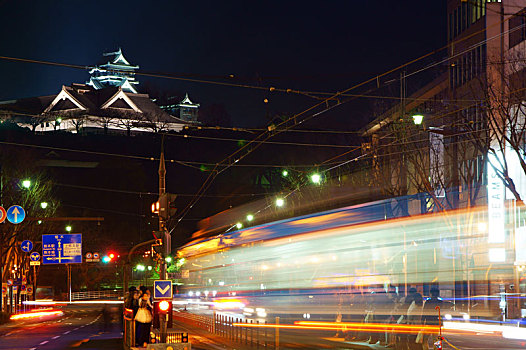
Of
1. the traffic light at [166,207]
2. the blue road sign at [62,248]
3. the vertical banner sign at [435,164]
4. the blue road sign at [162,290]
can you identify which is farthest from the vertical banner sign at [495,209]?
the blue road sign at [62,248]

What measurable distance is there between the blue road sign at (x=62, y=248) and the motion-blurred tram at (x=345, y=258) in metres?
27.0

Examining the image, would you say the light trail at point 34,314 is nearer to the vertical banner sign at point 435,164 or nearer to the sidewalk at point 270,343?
the sidewalk at point 270,343

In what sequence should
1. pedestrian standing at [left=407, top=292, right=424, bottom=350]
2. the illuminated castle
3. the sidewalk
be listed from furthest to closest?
the illuminated castle → the sidewalk → pedestrian standing at [left=407, top=292, right=424, bottom=350]

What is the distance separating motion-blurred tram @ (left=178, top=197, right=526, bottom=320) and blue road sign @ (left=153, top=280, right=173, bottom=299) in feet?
14.8

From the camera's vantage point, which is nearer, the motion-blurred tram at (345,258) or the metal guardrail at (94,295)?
the motion-blurred tram at (345,258)

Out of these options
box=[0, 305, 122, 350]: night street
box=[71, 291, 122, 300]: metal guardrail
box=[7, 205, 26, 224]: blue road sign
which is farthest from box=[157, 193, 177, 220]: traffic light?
box=[71, 291, 122, 300]: metal guardrail

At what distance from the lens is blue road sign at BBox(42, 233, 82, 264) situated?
54406 mm

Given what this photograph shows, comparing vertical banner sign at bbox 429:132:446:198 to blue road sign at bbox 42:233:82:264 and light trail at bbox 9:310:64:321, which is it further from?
light trail at bbox 9:310:64:321

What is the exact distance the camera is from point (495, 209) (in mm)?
35906

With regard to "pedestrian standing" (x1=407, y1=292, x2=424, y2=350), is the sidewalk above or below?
below

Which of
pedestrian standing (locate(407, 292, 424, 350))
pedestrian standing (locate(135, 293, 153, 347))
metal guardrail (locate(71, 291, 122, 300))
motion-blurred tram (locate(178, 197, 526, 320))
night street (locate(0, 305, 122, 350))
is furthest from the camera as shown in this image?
metal guardrail (locate(71, 291, 122, 300))

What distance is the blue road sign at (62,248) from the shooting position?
54.4 meters

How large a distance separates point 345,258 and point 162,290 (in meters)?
5.04

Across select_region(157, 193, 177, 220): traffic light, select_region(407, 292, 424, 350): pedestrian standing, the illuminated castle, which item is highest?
the illuminated castle
